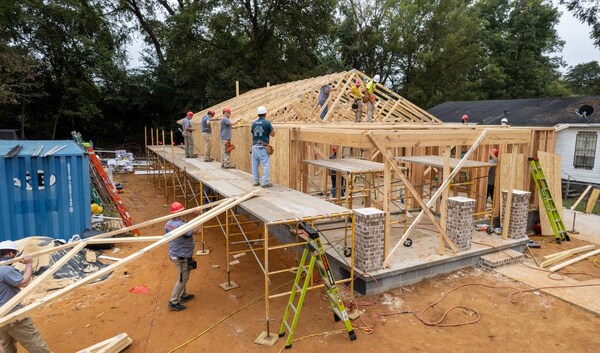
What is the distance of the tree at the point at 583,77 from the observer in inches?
1510

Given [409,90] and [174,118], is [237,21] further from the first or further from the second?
[409,90]

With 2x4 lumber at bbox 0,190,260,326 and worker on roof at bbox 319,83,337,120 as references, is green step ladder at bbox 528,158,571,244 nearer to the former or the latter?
worker on roof at bbox 319,83,337,120

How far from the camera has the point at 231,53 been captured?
2561cm

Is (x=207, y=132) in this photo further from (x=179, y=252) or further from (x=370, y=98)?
(x=179, y=252)

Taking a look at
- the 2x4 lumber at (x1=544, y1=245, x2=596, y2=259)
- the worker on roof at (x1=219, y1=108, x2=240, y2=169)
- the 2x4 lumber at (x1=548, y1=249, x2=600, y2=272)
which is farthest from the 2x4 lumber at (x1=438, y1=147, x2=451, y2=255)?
the worker on roof at (x1=219, y1=108, x2=240, y2=169)

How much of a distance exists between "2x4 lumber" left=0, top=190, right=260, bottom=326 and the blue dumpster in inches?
180

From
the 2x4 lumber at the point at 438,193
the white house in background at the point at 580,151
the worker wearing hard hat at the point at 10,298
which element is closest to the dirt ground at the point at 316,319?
the 2x4 lumber at the point at 438,193

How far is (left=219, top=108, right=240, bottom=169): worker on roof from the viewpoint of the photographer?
10.9 meters

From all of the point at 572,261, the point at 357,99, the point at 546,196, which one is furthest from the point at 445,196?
the point at 357,99

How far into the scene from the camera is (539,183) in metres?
9.98

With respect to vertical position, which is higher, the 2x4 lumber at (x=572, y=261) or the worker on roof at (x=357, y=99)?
the worker on roof at (x=357, y=99)

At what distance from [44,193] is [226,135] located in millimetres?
4775

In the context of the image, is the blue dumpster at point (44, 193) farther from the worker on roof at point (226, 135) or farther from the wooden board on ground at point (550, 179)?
the wooden board on ground at point (550, 179)

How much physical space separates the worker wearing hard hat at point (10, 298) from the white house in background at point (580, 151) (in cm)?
1797
